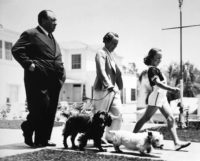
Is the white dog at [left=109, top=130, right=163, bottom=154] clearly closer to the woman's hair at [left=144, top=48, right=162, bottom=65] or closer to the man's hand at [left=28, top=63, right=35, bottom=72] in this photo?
the woman's hair at [left=144, top=48, right=162, bottom=65]

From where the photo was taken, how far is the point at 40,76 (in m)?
5.20

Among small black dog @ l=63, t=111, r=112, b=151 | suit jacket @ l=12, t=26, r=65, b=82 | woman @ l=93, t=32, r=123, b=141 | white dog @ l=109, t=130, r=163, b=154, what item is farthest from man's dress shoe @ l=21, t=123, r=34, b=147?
white dog @ l=109, t=130, r=163, b=154

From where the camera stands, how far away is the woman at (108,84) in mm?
5383

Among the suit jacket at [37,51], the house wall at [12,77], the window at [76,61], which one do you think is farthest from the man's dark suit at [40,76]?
the window at [76,61]

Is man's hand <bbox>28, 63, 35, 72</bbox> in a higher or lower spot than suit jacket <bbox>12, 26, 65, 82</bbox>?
lower

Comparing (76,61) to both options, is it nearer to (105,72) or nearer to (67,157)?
(105,72)

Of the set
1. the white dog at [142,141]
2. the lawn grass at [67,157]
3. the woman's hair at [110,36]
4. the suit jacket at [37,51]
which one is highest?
the woman's hair at [110,36]

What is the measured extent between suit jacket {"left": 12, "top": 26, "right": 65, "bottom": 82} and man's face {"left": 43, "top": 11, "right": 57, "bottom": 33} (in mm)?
106

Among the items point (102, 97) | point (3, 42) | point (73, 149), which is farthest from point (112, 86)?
point (3, 42)

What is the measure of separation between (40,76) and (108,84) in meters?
1.00

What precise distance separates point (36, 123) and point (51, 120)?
0.80 feet

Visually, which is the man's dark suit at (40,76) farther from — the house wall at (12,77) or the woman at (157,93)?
the house wall at (12,77)

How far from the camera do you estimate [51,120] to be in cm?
545

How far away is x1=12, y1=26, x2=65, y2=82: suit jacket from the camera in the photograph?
5.16 meters
